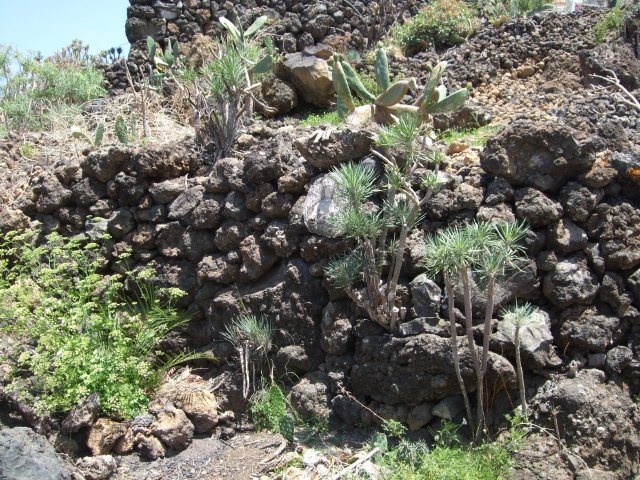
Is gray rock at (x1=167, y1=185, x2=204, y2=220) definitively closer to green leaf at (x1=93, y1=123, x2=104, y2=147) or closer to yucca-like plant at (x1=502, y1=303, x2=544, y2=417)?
green leaf at (x1=93, y1=123, x2=104, y2=147)

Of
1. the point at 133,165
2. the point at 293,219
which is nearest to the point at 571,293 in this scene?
the point at 293,219

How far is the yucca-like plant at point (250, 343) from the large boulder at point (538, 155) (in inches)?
73.9

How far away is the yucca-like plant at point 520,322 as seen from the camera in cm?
416

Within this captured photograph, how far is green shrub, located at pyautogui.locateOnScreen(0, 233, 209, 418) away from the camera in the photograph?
4.81 meters

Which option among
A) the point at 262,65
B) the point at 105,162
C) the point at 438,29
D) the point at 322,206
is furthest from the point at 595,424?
the point at 438,29

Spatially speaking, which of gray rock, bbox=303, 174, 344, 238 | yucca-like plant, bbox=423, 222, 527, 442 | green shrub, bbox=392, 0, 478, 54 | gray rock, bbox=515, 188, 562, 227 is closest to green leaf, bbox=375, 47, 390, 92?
gray rock, bbox=303, 174, 344, 238

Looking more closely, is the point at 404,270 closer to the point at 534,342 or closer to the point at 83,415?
the point at 534,342

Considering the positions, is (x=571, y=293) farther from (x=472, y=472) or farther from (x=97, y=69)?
(x=97, y=69)

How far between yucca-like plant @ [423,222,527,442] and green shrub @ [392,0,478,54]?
15.6ft

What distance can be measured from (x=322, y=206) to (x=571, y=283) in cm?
169

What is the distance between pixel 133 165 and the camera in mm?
6160

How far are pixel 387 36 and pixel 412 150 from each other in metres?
5.66

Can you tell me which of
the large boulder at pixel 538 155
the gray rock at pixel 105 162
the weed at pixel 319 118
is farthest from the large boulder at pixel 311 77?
the large boulder at pixel 538 155

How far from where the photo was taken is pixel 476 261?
416cm
